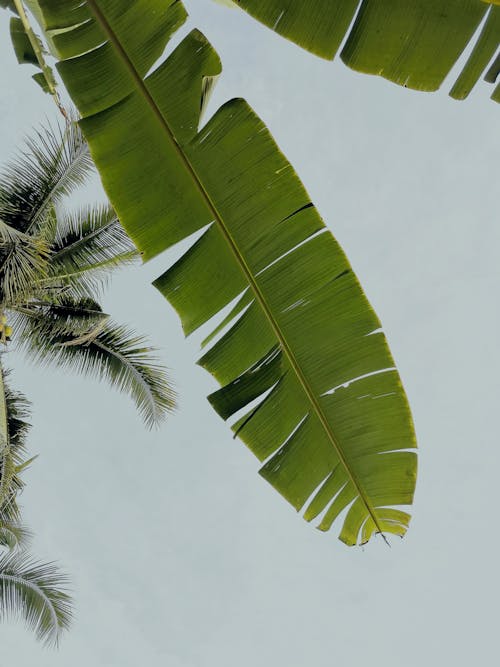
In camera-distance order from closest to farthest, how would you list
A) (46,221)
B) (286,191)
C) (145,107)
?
1. (145,107)
2. (286,191)
3. (46,221)

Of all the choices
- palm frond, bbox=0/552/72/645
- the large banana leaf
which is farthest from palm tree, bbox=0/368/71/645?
the large banana leaf

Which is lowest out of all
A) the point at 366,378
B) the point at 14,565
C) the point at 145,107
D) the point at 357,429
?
the point at 14,565

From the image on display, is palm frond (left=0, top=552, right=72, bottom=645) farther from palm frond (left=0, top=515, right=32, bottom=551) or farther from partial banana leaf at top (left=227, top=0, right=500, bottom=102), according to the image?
partial banana leaf at top (left=227, top=0, right=500, bottom=102)

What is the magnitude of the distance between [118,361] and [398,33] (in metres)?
7.95

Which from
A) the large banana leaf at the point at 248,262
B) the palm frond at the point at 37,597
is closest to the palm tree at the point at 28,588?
the palm frond at the point at 37,597

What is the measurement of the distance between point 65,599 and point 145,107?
903 centimetres

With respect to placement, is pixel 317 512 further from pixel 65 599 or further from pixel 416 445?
pixel 65 599

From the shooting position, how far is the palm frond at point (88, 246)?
8.47 meters

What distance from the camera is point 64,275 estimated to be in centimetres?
853

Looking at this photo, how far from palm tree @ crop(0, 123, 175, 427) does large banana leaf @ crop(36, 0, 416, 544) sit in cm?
612

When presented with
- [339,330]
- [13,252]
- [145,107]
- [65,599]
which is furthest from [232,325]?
[65,599]

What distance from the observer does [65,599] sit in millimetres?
8672

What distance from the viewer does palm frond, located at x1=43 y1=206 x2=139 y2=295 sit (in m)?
8.47

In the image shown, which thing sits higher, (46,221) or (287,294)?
(46,221)
